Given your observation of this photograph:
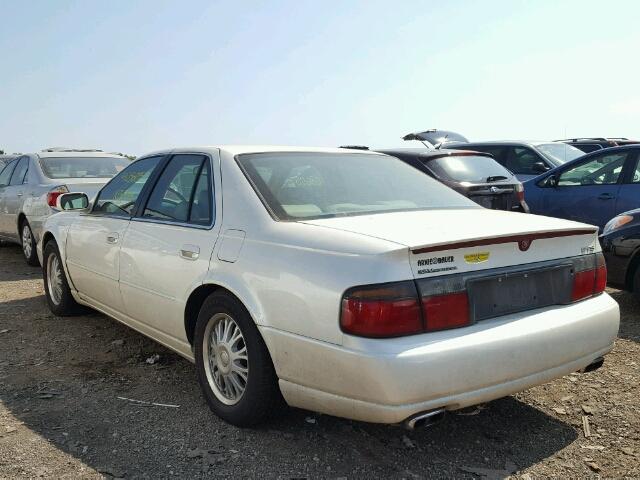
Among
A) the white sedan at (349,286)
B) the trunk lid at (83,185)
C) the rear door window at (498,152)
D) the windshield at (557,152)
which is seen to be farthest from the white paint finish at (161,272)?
the windshield at (557,152)

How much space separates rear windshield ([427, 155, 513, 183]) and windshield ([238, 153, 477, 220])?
153 inches

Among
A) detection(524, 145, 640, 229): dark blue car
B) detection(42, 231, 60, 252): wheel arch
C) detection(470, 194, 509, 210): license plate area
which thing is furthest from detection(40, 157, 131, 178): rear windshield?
detection(524, 145, 640, 229): dark blue car

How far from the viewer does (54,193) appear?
812 cm

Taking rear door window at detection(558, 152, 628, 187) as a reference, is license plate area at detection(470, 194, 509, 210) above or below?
below

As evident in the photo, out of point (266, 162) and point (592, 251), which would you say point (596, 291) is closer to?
point (592, 251)

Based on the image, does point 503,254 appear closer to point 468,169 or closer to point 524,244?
point 524,244

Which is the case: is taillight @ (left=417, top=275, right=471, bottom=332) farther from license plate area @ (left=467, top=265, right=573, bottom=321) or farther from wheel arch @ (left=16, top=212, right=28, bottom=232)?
wheel arch @ (left=16, top=212, right=28, bottom=232)

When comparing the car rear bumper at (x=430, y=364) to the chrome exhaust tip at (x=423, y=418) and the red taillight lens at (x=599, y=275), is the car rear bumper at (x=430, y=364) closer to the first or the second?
the chrome exhaust tip at (x=423, y=418)

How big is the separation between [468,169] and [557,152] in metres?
3.99

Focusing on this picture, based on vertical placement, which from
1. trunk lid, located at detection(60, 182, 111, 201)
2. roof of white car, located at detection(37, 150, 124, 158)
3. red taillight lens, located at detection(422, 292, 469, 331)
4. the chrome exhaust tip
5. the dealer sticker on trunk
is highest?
roof of white car, located at detection(37, 150, 124, 158)

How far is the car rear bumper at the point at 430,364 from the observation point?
103 inches

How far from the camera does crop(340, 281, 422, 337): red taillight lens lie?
2646 mm

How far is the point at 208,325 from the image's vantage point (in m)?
3.52

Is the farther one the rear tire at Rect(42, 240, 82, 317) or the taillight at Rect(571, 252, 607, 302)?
the rear tire at Rect(42, 240, 82, 317)
